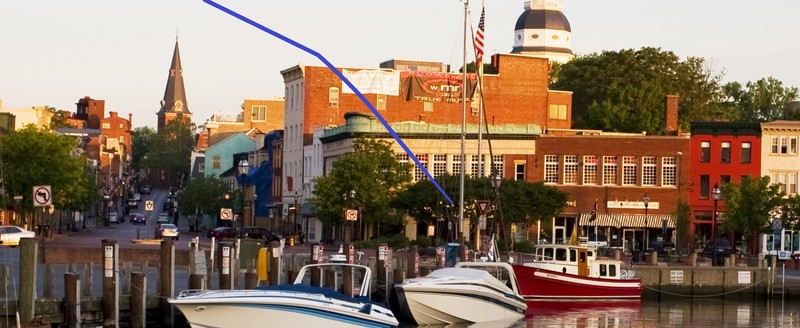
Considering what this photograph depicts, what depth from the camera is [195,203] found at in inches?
6427

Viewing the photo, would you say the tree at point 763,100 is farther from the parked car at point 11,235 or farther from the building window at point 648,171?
the parked car at point 11,235

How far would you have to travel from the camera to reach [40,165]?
112250mm

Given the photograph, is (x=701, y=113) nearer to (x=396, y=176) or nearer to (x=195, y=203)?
(x=396, y=176)

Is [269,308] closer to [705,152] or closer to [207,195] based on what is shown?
[705,152]

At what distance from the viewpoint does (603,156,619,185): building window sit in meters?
108

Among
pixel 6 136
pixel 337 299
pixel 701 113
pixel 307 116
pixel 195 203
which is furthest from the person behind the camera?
pixel 195 203

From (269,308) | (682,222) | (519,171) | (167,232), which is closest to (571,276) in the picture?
(269,308)

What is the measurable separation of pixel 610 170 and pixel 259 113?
7764cm

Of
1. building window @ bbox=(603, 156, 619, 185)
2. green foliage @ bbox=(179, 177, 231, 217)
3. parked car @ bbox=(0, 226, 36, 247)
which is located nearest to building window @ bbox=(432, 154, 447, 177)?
building window @ bbox=(603, 156, 619, 185)

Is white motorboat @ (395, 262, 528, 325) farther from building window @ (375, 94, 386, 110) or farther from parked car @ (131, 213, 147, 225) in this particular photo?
parked car @ (131, 213, 147, 225)

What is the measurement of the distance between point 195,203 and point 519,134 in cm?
6194

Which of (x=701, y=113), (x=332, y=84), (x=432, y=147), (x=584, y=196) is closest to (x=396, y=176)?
(x=432, y=147)

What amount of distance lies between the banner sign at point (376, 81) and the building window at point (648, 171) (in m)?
24.0

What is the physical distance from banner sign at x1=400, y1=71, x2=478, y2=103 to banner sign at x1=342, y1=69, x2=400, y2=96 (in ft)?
1.91
